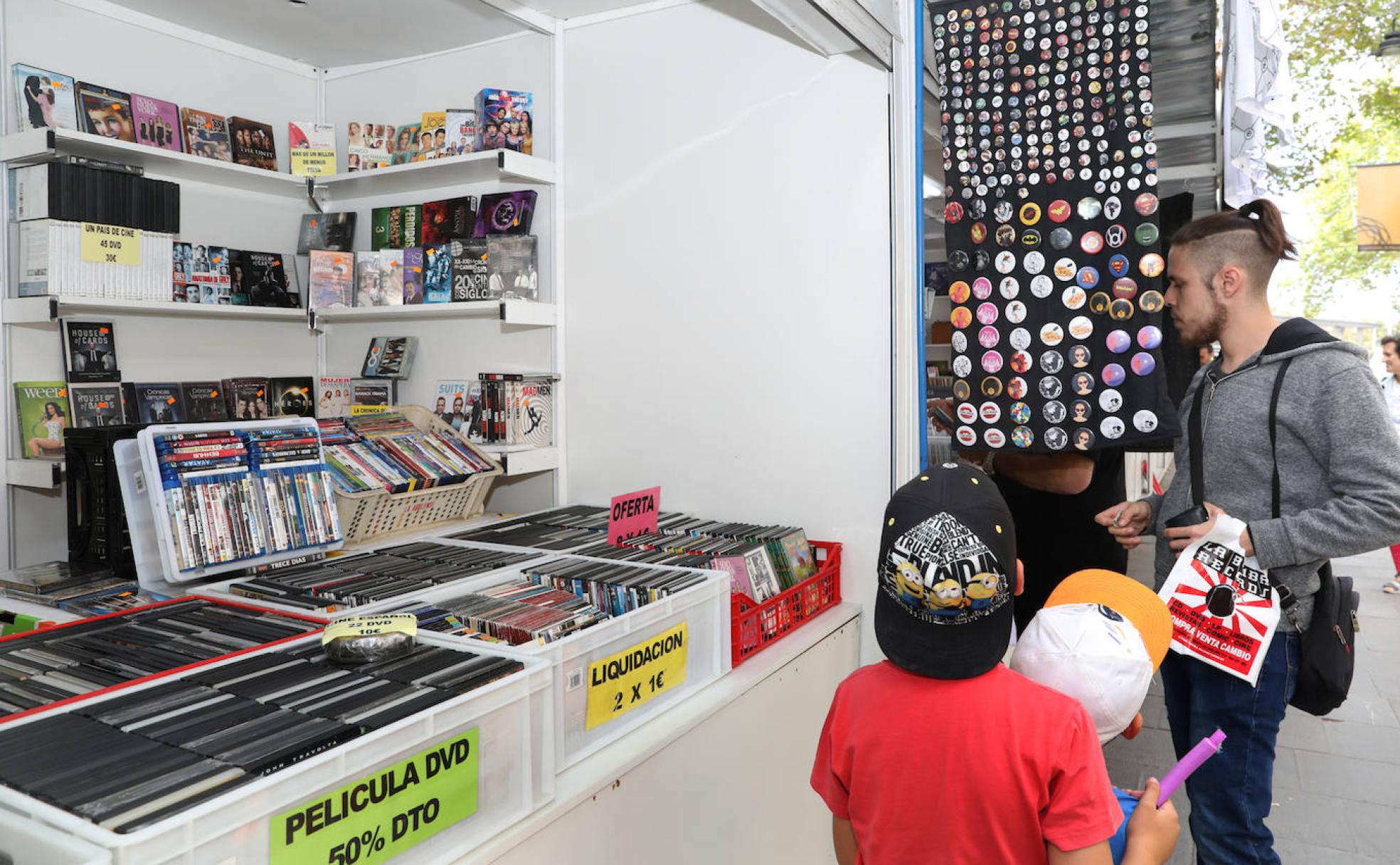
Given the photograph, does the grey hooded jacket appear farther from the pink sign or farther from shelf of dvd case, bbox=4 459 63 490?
shelf of dvd case, bbox=4 459 63 490

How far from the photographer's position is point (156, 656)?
1567 millimetres

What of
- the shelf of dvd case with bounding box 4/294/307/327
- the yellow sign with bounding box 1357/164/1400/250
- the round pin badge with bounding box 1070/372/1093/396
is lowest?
the round pin badge with bounding box 1070/372/1093/396

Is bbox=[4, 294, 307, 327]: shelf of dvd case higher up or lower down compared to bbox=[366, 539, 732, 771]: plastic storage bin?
higher up

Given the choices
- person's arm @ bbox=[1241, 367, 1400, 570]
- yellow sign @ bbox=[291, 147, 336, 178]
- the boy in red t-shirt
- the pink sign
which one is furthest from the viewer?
yellow sign @ bbox=[291, 147, 336, 178]

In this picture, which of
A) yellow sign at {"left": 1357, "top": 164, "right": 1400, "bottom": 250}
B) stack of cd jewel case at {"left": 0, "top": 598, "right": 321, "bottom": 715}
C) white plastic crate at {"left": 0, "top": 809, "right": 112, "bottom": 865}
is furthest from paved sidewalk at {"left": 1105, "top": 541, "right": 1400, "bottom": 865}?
yellow sign at {"left": 1357, "top": 164, "right": 1400, "bottom": 250}

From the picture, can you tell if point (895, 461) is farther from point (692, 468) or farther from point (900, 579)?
point (900, 579)

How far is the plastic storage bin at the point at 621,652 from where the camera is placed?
1.68m

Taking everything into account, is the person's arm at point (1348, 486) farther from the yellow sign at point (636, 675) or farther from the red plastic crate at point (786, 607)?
the yellow sign at point (636, 675)

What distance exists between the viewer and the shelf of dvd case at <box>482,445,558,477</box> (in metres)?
3.07

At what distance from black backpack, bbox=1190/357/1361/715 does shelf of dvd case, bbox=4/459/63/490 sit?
325cm

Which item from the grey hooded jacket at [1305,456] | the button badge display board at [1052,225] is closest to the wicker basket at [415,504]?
the button badge display board at [1052,225]

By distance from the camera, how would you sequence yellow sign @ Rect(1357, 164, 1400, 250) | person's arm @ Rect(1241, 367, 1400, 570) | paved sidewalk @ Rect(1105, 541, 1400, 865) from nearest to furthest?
person's arm @ Rect(1241, 367, 1400, 570), paved sidewalk @ Rect(1105, 541, 1400, 865), yellow sign @ Rect(1357, 164, 1400, 250)

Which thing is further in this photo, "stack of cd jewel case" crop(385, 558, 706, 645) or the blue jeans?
the blue jeans

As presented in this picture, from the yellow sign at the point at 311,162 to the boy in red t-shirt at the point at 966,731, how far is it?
9.99ft
